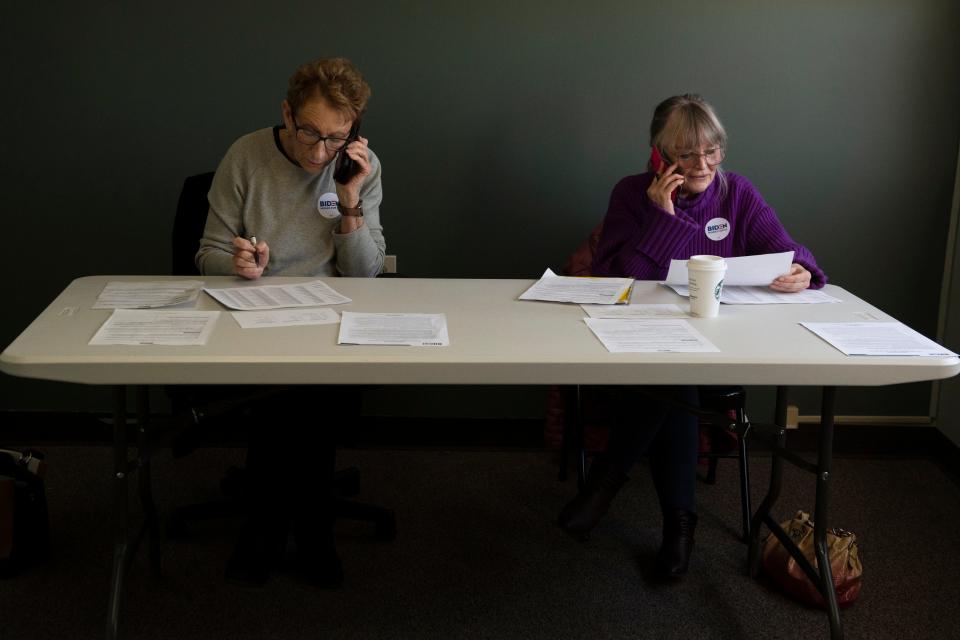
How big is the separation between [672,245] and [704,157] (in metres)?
0.23

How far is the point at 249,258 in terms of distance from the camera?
7.03 feet

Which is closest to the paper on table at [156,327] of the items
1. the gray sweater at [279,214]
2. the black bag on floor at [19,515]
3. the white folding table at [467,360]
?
the white folding table at [467,360]

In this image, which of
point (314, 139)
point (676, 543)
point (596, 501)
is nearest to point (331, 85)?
point (314, 139)

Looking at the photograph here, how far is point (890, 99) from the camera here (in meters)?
2.88

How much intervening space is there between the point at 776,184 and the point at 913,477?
98 cm

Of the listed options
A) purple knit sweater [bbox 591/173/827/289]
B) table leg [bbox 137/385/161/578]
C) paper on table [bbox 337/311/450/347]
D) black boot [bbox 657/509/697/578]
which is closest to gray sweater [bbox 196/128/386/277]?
table leg [bbox 137/385/161/578]

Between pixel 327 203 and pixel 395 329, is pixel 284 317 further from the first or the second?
pixel 327 203

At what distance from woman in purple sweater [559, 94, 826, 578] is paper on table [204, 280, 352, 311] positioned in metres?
0.76

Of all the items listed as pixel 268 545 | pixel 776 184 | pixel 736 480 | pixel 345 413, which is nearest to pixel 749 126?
pixel 776 184

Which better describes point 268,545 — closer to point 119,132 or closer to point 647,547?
point 647,547

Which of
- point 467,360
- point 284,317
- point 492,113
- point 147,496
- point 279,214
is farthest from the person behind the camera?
point 492,113

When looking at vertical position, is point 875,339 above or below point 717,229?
below

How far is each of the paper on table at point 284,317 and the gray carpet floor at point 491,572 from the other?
2.26 feet

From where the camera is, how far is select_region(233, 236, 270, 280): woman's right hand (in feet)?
7.01
